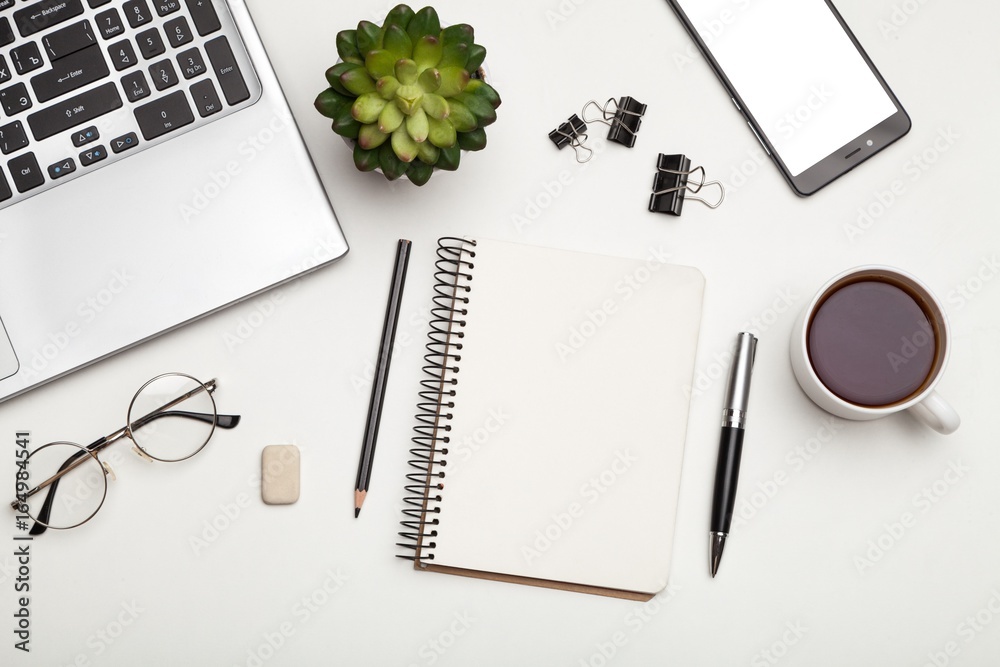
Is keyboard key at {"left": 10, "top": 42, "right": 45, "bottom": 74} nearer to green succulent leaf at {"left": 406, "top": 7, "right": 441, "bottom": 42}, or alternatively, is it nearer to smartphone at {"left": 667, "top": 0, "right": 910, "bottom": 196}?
green succulent leaf at {"left": 406, "top": 7, "right": 441, "bottom": 42}

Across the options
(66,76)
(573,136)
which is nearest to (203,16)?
(66,76)

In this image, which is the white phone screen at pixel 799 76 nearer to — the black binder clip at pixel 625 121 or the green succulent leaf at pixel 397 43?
the black binder clip at pixel 625 121

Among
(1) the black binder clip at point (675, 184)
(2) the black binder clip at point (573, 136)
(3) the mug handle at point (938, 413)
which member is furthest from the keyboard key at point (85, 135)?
(3) the mug handle at point (938, 413)

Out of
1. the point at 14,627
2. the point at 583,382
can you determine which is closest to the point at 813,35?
the point at 583,382

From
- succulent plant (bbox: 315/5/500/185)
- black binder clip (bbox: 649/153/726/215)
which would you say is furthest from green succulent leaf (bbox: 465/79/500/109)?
black binder clip (bbox: 649/153/726/215)

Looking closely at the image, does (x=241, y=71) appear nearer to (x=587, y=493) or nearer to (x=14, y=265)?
(x=14, y=265)

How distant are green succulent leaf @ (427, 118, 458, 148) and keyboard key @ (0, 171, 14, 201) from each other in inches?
16.3

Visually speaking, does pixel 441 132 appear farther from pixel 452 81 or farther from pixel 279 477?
pixel 279 477

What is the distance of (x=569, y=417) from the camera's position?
2.64 ft

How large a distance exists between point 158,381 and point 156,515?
0.45 ft

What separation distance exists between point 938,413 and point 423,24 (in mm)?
599

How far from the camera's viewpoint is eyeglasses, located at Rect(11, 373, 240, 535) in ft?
2.60

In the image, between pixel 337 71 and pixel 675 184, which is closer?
pixel 337 71

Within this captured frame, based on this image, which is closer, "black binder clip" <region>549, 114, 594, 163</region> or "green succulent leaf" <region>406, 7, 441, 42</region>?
"green succulent leaf" <region>406, 7, 441, 42</region>
